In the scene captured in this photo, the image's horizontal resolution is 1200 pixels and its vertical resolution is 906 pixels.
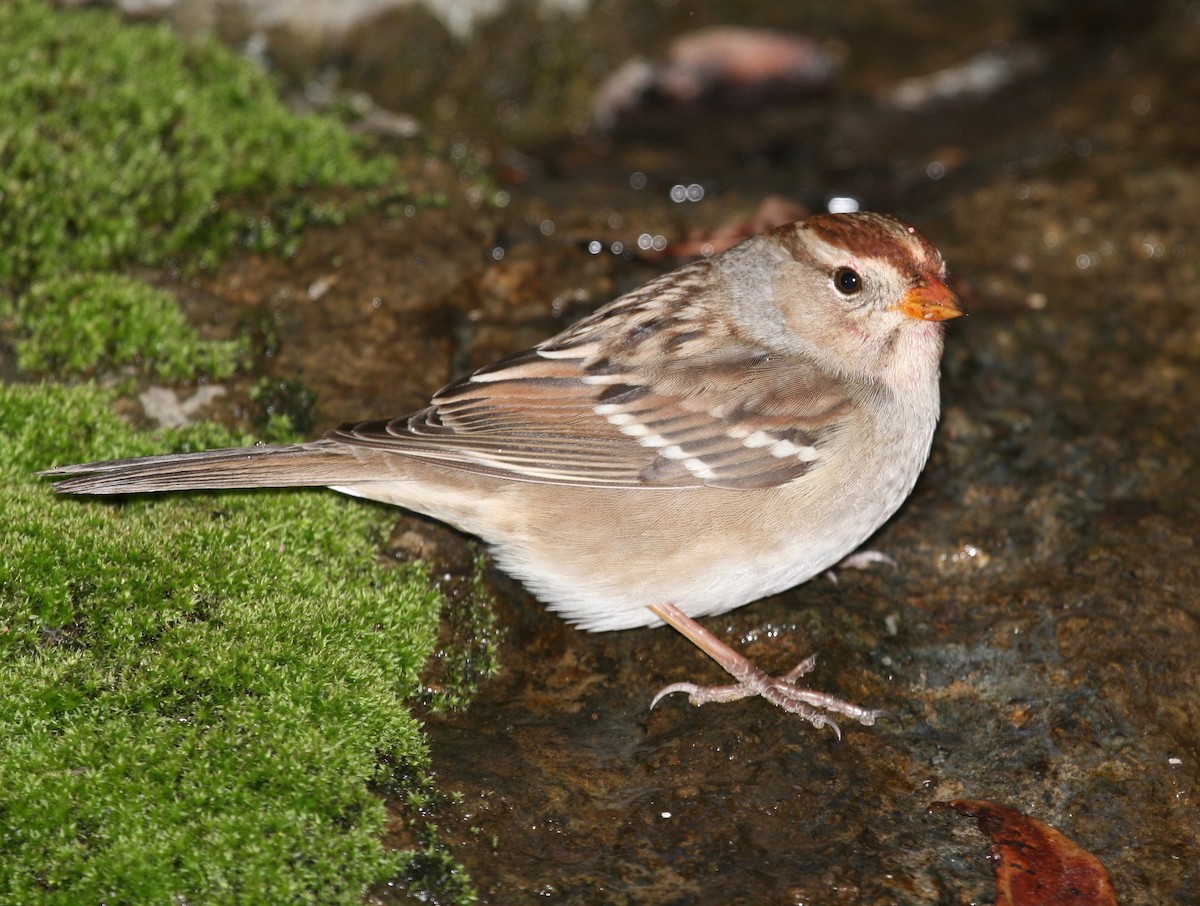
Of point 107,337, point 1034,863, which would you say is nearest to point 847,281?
point 1034,863

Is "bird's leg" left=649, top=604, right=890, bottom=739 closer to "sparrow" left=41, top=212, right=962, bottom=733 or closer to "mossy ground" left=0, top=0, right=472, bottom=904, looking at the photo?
"sparrow" left=41, top=212, right=962, bottom=733

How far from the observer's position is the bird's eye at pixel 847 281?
444cm

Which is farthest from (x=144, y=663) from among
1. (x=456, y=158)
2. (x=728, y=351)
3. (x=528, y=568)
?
(x=456, y=158)

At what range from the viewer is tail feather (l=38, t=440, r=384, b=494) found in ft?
13.5

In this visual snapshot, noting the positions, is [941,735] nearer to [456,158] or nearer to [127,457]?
[127,457]

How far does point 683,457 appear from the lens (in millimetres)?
4262

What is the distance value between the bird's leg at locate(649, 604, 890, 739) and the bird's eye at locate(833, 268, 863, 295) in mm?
1344

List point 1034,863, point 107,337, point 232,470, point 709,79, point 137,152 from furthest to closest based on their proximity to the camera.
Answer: point 709,79 → point 137,152 → point 107,337 → point 232,470 → point 1034,863

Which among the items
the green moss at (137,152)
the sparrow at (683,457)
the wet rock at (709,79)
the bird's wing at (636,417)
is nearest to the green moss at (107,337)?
the green moss at (137,152)

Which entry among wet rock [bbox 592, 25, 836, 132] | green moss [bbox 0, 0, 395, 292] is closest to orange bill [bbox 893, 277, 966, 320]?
green moss [bbox 0, 0, 395, 292]

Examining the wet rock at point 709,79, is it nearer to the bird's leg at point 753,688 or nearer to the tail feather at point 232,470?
the tail feather at point 232,470

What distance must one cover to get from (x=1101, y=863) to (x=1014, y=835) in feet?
0.85

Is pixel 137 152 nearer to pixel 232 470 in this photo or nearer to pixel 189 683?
pixel 232 470

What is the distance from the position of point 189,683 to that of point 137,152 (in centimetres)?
305
